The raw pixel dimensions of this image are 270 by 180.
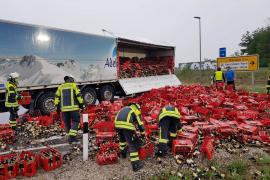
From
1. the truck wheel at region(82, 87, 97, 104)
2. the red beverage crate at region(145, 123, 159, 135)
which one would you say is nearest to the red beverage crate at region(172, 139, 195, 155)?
the red beverage crate at region(145, 123, 159, 135)

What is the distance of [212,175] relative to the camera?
483cm

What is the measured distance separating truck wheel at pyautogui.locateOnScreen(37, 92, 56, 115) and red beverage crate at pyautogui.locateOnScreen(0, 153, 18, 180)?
5217mm

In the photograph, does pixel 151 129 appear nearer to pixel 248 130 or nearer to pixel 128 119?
pixel 128 119

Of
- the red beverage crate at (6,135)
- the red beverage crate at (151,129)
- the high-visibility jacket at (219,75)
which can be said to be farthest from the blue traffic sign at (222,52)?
the red beverage crate at (6,135)

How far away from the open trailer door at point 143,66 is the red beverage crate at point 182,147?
8106 millimetres

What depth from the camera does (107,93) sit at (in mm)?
13359

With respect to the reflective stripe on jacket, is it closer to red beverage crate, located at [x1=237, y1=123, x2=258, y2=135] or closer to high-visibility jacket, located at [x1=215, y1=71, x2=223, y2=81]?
red beverage crate, located at [x1=237, y1=123, x2=258, y2=135]

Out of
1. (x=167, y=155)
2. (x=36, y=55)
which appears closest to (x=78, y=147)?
(x=167, y=155)

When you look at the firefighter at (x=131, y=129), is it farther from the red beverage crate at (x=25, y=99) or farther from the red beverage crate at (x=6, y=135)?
the red beverage crate at (x=25, y=99)

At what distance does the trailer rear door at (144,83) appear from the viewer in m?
14.0

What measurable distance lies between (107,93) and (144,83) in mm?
2939

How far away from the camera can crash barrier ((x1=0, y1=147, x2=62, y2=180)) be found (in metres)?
4.77

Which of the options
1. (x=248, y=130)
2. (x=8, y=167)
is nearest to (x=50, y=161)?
(x=8, y=167)

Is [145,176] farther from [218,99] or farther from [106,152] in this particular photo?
[218,99]
